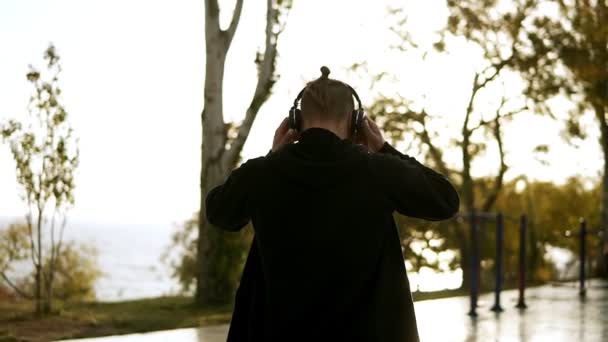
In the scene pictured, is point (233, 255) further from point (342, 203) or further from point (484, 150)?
point (484, 150)

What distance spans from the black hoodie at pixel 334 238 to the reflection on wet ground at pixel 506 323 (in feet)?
17.2

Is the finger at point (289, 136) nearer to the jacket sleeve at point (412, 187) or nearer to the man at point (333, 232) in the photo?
the man at point (333, 232)

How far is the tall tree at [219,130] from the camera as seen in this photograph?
1177cm

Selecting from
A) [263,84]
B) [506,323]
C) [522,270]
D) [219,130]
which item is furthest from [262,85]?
[506,323]

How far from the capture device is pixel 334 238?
2.58 metres

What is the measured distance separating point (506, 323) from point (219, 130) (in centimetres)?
440

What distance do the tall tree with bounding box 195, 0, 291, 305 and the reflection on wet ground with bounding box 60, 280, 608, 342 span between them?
244 cm

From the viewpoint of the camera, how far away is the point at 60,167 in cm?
997

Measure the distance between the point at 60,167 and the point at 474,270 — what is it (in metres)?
4.45

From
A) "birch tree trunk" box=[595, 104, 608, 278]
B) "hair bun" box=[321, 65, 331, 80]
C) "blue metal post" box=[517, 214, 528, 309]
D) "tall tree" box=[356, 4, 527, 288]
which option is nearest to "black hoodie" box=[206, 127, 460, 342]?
"hair bun" box=[321, 65, 331, 80]

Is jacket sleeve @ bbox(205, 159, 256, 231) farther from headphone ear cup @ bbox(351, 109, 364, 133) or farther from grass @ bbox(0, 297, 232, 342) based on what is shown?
grass @ bbox(0, 297, 232, 342)

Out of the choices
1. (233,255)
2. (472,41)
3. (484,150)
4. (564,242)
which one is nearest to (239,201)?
(233,255)

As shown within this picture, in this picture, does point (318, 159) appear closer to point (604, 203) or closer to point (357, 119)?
point (357, 119)

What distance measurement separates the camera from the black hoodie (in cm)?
259
